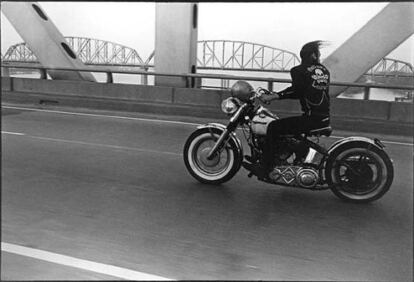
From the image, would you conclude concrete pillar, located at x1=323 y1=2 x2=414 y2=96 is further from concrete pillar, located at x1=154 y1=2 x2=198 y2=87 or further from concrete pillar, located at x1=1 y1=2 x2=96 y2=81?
concrete pillar, located at x1=1 y1=2 x2=96 y2=81

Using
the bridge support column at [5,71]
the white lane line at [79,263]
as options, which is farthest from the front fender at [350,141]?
the bridge support column at [5,71]

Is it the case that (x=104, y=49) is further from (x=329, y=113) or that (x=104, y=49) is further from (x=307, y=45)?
(x=329, y=113)

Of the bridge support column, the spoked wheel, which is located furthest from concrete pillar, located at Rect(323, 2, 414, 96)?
the bridge support column

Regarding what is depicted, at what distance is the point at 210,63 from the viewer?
1938mm

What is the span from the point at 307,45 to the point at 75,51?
3.06ft

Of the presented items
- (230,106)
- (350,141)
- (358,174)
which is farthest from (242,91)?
(358,174)

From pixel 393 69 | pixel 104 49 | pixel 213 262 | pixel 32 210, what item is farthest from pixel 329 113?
pixel 32 210

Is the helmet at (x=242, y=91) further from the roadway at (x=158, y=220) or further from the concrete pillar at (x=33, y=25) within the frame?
the concrete pillar at (x=33, y=25)

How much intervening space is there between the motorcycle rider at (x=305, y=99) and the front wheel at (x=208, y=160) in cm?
18

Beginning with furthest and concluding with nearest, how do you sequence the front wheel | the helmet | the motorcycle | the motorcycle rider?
the front wheel, the motorcycle, the helmet, the motorcycle rider

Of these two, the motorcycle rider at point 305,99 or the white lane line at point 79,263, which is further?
the motorcycle rider at point 305,99

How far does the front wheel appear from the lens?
11.1 ft

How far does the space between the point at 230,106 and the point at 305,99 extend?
63 centimetres

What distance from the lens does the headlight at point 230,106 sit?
3182mm
